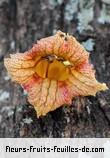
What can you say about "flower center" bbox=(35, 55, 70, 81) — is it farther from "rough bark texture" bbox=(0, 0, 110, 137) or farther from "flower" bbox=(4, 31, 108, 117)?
"rough bark texture" bbox=(0, 0, 110, 137)

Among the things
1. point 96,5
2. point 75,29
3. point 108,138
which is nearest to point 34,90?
point 108,138

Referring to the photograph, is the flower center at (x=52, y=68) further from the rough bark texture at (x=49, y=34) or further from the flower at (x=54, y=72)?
the rough bark texture at (x=49, y=34)

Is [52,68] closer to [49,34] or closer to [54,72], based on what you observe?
[54,72]

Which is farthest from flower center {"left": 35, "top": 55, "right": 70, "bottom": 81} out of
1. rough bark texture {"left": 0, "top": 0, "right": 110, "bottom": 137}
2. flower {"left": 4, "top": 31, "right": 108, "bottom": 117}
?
rough bark texture {"left": 0, "top": 0, "right": 110, "bottom": 137}

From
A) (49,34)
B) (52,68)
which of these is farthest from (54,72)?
(49,34)

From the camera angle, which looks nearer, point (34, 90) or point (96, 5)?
point (34, 90)

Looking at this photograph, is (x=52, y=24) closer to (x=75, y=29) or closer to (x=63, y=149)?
(x=75, y=29)
